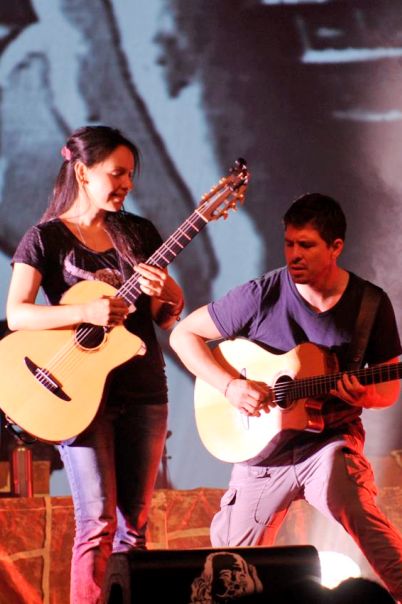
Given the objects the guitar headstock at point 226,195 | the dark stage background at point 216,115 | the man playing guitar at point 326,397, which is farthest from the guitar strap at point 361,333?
the dark stage background at point 216,115

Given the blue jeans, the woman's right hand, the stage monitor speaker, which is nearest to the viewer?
the stage monitor speaker

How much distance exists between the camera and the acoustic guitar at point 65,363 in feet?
12.3

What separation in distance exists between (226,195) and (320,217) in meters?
0.40

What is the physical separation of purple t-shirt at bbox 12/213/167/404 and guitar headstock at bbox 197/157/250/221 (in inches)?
12.2

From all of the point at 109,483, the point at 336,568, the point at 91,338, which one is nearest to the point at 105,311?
the point at 91,338

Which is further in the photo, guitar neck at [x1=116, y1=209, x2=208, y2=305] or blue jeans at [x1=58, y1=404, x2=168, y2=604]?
guitar neck at [x1=116, y1=209, x2=208, y2=305]

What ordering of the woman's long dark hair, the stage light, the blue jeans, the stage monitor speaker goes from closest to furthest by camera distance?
the stage monitor speaker → the blue jeans → the woman's long dark hair → the stage light

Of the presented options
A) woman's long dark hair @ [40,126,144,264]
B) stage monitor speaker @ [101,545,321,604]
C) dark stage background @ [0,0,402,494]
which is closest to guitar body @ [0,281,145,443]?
woman's long dark hair @ [40,126,144,264]

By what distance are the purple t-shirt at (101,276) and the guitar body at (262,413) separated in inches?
14.3

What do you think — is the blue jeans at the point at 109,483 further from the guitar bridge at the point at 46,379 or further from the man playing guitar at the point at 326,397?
the man playing guitar at the point at 326,397

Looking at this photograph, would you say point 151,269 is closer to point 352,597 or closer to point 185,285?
point 352,597

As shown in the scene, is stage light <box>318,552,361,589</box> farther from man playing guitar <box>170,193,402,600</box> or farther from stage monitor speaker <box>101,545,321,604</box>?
stage monitor speaker <box>101,545,321,604</box>

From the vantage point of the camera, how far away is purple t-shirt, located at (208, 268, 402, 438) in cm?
388

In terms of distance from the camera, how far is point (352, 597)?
233cm
